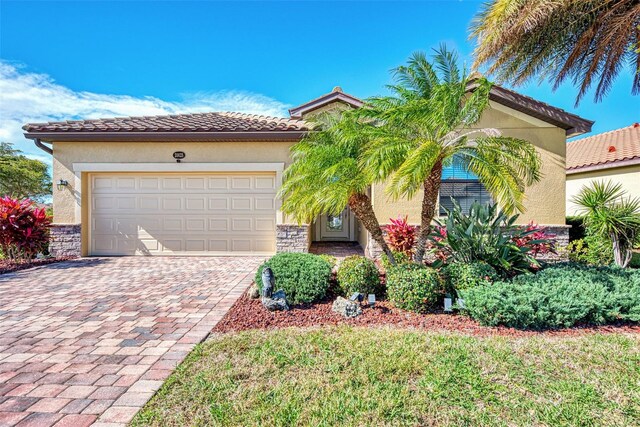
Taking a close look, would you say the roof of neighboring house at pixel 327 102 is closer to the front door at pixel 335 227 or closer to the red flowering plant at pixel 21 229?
the front door at pixel 335 227

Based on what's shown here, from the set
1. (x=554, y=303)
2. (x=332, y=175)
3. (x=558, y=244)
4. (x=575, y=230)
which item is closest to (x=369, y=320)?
(x=332, y=175)

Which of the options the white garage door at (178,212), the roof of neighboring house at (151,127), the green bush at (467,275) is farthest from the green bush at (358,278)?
the roof of neighboring house at (151,127)

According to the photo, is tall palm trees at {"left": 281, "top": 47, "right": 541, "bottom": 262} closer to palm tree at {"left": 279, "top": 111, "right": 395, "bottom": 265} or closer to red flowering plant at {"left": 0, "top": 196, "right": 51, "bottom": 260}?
palm tree at {"left": 279, "top": 111, "right": 395, "bottom": 265}

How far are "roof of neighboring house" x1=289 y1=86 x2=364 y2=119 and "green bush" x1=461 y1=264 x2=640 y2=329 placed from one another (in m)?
7.81

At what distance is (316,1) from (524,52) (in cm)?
658

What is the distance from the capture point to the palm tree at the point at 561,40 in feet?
24.1

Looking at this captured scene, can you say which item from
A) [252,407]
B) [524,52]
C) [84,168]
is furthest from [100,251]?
[524,52]

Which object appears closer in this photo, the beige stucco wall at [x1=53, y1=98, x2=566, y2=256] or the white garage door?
the beige stucco wall at [x1=53, y1=98, x2=566, y2=256]

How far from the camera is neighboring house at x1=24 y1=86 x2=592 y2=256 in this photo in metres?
9.98

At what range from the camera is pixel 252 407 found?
2.63m

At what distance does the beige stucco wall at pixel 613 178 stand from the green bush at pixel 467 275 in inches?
338

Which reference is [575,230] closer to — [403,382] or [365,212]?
[365,212]

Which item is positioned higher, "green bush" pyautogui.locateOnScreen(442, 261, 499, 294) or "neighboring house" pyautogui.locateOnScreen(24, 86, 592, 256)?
"neighboring house" pyautogui.locateOnScreen(24, 86, 592, 256)

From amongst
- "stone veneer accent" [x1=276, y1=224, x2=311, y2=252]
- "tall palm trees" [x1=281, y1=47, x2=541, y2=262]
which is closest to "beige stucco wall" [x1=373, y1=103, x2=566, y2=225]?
"stone veneer accent" [x1=276, y1=224, x2=311, y2=252]
